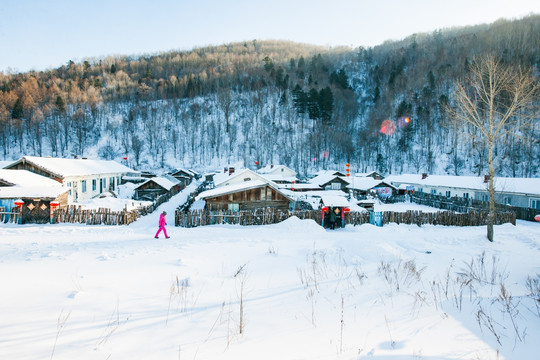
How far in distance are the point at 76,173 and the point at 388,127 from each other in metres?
82.6

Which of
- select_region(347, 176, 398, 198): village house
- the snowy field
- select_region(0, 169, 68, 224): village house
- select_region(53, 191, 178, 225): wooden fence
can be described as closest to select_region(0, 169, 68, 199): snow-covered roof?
select_region(0, 169, 68, 224): village house

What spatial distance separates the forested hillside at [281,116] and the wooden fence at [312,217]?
163ft

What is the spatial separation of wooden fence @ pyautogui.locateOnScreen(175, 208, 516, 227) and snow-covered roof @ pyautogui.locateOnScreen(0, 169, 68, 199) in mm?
10029

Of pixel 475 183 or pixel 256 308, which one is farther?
pixel 475 183

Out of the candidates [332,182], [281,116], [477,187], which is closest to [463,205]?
[477,187]

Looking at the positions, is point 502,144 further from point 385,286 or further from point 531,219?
point 385,286

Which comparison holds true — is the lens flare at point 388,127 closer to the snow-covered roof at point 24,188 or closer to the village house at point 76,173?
the village house at point 76,173

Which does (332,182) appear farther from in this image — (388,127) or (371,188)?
(388,127)

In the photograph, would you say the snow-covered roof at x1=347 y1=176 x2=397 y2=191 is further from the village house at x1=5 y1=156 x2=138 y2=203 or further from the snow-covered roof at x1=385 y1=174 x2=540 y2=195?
the village house at x1=5 y1=156 x2=138 y2=203

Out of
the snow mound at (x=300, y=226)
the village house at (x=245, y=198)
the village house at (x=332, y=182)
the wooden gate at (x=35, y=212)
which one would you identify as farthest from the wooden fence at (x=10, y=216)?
the village house at (x=332, y=182)

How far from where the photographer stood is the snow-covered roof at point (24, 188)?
63.9ft

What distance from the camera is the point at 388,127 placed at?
276 ft

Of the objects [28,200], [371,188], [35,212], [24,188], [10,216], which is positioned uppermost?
[24,188]

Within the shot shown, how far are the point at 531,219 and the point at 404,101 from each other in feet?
212
